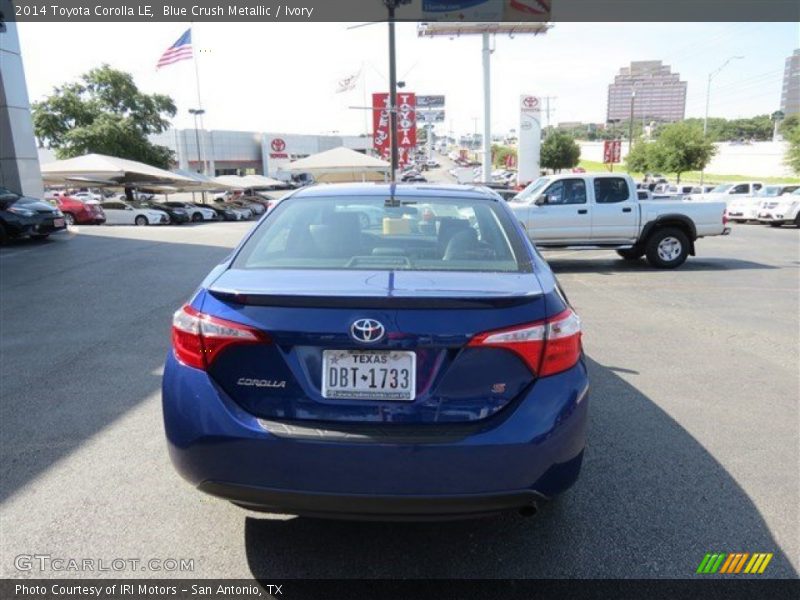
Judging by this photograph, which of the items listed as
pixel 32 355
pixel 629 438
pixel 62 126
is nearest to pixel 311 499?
pixel 629 438

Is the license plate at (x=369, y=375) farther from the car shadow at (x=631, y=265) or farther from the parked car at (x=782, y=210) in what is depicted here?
the parked car at (x=782, y=210)

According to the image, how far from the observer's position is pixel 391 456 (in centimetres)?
226

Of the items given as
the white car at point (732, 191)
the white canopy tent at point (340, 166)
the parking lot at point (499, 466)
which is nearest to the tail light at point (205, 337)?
the parking lot at point (499, 466)

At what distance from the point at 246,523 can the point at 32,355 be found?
4.03m

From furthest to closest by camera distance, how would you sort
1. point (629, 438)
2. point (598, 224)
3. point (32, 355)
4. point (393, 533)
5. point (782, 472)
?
point (598, 224) < point (32, 355) < point (629, 438) < point (782, 472) < point (393, 533)

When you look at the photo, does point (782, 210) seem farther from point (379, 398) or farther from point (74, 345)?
point (379, 398)

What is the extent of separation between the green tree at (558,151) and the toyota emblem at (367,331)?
76.3 m

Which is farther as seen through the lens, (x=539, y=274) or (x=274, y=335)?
(x=539, y=274)

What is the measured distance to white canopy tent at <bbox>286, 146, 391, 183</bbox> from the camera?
28922mm

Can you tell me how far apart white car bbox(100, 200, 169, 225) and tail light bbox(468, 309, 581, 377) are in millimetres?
31343

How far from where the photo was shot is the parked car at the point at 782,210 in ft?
73.8

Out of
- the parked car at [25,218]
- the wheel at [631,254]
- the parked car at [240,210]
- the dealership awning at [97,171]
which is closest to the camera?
the wheel at [631,254]

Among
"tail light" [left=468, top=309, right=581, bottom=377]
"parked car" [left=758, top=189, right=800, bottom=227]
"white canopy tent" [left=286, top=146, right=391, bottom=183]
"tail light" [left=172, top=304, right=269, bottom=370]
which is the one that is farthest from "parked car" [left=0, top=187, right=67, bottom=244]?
"parked car" [left=758, top=189, right=800, bottom=227]

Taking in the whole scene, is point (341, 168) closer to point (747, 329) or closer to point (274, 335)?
point (747, 329)
